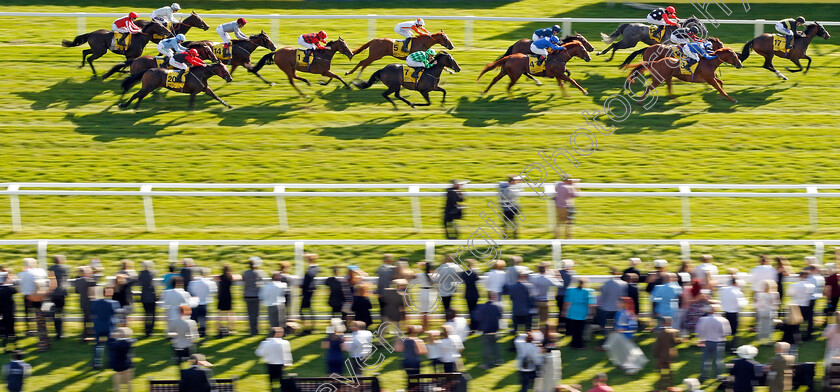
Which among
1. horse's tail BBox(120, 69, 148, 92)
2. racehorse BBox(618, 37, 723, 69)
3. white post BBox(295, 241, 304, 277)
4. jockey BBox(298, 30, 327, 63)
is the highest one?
jockey BBox(298, 30, 327, 63)

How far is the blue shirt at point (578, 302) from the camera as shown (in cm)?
1016

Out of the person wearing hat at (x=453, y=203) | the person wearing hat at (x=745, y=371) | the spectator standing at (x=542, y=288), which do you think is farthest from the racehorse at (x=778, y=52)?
the person wearing hat at (x=745, y=371)

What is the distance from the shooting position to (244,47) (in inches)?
650

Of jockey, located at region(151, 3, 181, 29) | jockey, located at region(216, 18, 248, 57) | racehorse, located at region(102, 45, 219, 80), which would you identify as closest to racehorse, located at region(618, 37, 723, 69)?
jockey, located at region(216, 18, 248, 57)

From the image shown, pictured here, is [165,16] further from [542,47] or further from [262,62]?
[542,47]

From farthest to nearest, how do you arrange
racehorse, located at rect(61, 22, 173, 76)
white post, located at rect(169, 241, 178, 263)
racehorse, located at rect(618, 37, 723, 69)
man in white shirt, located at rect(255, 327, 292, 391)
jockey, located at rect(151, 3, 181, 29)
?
jockey, located at rect(151, 3, 181, 29)
racehorse, located at rect(61, 22, 173, 76)
racehorse, located at rect(618, 37, 723, 69)
white post, located at rect(169, 241, 178, 263)
man in white shirt, located at rect(255, 327, 292, 391)

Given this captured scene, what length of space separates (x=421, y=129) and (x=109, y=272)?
5212 millimetres

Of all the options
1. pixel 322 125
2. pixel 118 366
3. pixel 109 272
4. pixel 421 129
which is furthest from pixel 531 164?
pixel 118 366

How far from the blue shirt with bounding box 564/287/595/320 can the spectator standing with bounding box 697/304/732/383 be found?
3.49 ft

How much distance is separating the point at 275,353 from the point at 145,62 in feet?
26.5

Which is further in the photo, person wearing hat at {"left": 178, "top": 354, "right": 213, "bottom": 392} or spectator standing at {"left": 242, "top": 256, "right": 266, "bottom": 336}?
spectator standing at {"left": 242, "top": 256, "right": 266, "bottom": 336}

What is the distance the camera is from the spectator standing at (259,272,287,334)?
1036 cm

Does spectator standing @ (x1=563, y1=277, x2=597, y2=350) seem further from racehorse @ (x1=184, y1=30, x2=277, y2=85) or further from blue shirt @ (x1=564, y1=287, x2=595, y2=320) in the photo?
racehorse @ (x1=184, y1=30, x2=277, y2=85)

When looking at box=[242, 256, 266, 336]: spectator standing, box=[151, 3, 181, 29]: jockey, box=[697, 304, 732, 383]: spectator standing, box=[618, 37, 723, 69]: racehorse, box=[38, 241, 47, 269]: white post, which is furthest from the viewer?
box=[151, 3, 181, 29]: jockey
